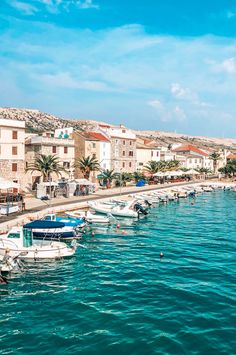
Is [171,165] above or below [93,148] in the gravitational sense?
below

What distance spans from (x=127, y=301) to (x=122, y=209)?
29.3 meters

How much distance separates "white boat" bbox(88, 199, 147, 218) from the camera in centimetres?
5166

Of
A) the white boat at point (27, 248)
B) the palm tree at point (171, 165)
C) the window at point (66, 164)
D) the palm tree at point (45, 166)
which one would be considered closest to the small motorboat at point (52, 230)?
the white boat at point (27, 248)

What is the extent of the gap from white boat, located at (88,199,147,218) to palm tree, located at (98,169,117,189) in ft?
76.7

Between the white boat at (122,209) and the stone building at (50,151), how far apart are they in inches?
606

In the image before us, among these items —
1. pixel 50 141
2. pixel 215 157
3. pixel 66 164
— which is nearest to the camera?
pixel 50 141

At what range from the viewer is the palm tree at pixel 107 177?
7744cm

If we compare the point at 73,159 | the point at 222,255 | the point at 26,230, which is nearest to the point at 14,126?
the point at 73,159

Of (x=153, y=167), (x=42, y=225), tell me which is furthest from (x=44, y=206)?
(x=153, y=167)

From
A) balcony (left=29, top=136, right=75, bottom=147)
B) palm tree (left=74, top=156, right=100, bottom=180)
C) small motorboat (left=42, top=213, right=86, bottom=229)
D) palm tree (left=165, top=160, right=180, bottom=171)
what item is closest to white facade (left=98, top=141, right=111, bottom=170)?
palm tree (left=74, top=156, right=100, bottom=180)

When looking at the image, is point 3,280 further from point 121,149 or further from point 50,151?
point 121,149

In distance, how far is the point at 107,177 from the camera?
7769 cm

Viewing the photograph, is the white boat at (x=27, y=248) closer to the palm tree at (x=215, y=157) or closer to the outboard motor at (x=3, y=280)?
the outboard motor at (x=3, y=280)

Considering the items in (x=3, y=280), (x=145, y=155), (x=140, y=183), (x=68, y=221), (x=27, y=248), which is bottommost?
(x=3, y=280)
